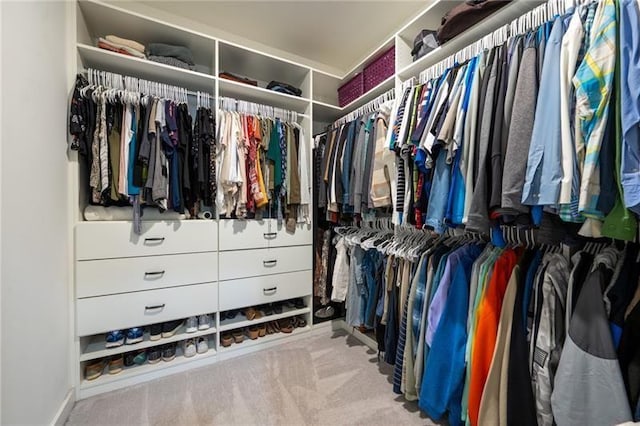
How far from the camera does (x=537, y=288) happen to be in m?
0.90

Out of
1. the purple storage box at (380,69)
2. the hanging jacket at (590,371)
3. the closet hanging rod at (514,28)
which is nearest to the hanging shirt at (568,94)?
the closet hanging rod at (514,28)

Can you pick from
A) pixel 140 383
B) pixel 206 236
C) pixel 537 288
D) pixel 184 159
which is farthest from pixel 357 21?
pixel 140 383

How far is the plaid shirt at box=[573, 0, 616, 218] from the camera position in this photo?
660mm

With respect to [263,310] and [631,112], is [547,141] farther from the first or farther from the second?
[263,310]

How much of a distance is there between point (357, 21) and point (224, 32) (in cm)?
110

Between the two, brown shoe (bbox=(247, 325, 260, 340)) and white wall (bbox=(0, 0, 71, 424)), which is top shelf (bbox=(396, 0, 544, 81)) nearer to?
white wall (bbox=(0, 0, 71, 424))

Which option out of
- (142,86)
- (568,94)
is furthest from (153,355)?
(568,94)

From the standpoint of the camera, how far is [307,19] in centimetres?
194

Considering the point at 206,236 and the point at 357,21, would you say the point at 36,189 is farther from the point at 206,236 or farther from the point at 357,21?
the point at 357,21

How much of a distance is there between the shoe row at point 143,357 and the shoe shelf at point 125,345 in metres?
Result: 0.07

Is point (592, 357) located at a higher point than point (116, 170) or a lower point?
lower

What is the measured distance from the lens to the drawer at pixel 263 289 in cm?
174

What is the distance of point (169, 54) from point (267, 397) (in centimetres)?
220

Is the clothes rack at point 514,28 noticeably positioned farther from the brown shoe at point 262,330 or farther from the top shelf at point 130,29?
the brown shoe at point 262,330
